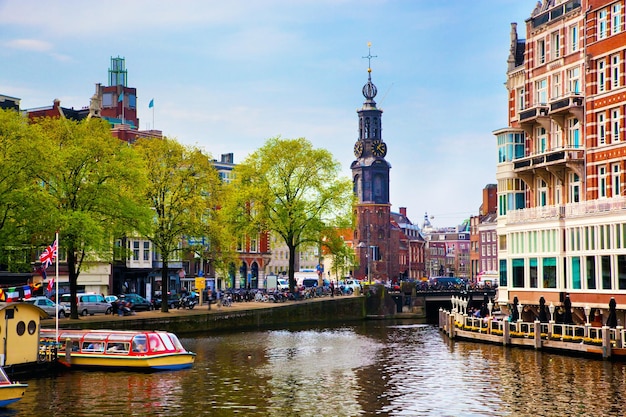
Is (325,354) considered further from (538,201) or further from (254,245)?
(254,245)

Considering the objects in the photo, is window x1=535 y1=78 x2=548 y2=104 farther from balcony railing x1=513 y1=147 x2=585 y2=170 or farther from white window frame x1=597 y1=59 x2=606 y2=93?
white window frame x1=597 y1=59 x2=606 y2=93

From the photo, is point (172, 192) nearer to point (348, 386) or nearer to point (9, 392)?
point (348, 386)

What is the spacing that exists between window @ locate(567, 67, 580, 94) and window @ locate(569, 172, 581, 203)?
19.4 feet

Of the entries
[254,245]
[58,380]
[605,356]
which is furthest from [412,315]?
[58,380]

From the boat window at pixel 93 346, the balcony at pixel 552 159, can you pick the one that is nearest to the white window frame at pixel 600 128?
the balcony at pixel 552 159

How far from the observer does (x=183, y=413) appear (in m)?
38.7

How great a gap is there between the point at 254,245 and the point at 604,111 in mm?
80107

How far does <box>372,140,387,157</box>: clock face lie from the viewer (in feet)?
632

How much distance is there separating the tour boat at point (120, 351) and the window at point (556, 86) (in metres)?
34.8

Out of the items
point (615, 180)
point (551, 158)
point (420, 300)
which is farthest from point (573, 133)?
point (420, 300)

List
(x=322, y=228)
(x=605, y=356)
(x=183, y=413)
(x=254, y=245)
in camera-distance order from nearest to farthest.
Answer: (x=183, y=413) → (x=605, y=356) → (x=322, y=228) → (x=254, y=245)

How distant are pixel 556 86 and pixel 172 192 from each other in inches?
1275

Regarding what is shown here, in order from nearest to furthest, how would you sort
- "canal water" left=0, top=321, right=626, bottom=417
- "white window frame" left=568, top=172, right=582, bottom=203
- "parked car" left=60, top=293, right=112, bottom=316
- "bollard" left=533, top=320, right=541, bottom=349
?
1. "canal water" left=0, top=321, right=626, bottom=417
2. "bollard" left=533, top=320, right=541, bottom=349
3. "white window frame" left=568, top=172, right=582, bottom=203
4. "parked car" left=60, top=293, right=112, bottom=316

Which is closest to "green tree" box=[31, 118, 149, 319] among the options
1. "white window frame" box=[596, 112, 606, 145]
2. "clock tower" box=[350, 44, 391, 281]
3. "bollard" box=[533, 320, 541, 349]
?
"bollard" box=[533, 320, 541, 349]
